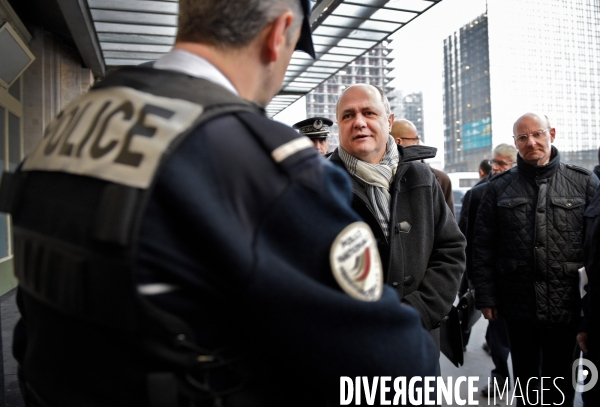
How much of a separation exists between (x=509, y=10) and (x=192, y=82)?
265 feet

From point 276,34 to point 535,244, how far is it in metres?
2.67

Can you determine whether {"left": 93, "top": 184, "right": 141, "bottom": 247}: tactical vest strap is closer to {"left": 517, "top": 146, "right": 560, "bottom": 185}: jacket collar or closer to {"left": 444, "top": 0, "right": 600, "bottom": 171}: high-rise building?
{"left": 517, "top": 146, "right": 560, "bottom": 185}: jacket collar

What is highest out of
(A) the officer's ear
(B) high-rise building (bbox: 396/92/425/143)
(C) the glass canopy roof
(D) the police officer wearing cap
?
(B) high-rise building (bbox: 396/92/425/143)

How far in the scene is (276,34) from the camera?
93 centimetres

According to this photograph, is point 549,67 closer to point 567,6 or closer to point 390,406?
point 567,6

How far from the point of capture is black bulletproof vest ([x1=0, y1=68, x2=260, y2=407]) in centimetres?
71

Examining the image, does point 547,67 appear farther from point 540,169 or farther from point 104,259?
point 104,259

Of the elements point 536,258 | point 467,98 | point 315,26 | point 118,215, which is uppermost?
point 467,98

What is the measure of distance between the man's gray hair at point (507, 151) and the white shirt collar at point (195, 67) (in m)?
4.81

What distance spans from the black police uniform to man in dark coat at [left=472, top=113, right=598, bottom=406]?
2.46 metres

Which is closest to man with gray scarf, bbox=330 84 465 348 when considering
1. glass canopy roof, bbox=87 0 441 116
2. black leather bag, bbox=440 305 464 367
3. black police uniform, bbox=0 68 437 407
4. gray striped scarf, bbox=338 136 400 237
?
gray striped scarf, bbox=338 136 400 237

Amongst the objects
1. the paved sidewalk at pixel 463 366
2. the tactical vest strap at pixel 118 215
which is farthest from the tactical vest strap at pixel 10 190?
the paved sidewalk at pixel 463 366

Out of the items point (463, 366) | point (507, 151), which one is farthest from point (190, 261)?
point (507, 151)

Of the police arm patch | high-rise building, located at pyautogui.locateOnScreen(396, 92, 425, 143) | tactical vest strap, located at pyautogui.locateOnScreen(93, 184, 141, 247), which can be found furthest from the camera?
high-rise building, located at pyautogui.locateOnScreen(396, 92, 425, 143)
